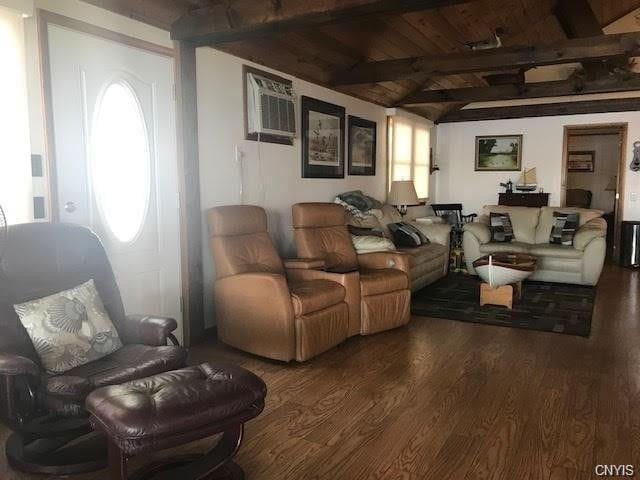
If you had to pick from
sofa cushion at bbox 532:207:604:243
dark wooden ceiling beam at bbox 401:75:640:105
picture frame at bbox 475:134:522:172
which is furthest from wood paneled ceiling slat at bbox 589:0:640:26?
sofa cushion at bbox 532:207:604:243

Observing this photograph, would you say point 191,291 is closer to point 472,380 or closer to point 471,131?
point 472,380

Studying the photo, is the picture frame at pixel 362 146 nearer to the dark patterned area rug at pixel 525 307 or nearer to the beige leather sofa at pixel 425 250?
the beige leather sofa at pixel 425 250

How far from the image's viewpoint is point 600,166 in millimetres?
10102

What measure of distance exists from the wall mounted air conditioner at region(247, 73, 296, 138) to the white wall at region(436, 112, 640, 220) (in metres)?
4.71

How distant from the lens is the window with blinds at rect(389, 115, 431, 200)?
7184mm

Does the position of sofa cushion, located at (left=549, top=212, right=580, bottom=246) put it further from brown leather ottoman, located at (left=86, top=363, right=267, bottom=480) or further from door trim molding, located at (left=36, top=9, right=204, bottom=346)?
brown leather ottoman, located at (left=86, top=363, right=267, bottom=480)

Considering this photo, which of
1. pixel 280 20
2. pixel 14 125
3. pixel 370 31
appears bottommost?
pixel 14 125

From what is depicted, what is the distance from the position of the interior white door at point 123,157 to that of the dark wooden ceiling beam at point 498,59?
2482 mm

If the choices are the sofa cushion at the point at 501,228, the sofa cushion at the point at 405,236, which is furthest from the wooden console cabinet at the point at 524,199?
the sofa cushion at the point at 405,236

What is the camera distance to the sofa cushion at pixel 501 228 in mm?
6418

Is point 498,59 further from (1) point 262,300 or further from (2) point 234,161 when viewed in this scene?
(1) point 262,300

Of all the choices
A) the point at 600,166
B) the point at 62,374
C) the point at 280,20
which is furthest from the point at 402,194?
the point at 600,166

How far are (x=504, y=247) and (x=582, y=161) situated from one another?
17.2 feet

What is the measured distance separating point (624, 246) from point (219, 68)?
6080mm
